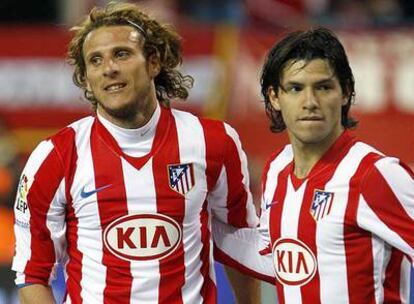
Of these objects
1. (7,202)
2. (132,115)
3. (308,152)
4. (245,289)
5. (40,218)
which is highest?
(132,115)

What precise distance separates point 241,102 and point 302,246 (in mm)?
6241

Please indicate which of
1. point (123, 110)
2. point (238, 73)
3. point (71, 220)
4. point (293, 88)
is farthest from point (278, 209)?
point (238, 73)

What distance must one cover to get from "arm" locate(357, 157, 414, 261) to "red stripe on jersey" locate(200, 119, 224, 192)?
2.25 ft

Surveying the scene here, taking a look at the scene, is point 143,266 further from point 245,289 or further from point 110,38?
point 110,38

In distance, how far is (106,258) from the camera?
4715 millimetres

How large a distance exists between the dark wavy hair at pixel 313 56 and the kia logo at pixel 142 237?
0.58 meters

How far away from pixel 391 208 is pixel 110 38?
44.7 inches

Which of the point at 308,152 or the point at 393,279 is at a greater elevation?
the point at 308,152

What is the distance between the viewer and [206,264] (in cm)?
485

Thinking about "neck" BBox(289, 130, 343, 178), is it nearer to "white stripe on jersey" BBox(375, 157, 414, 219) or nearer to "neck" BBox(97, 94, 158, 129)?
"white stripe on jersey" BBox(375, 157, 414, 219)

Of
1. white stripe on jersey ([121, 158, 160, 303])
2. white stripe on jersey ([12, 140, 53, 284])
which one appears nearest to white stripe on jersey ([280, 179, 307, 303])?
white stripe on jersey ([121, 158, 160, 303])

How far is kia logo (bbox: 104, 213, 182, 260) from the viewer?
15.4 ft

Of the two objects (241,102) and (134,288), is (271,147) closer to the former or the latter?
(241,102)

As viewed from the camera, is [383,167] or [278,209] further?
[278,209]
